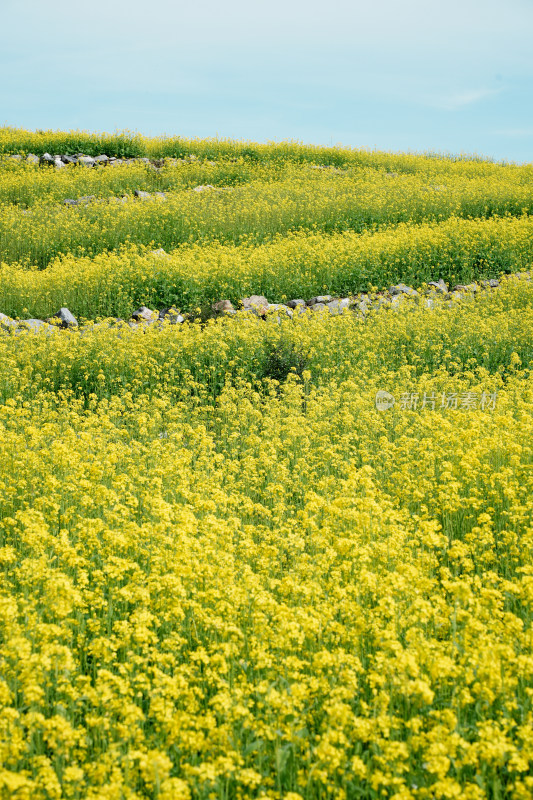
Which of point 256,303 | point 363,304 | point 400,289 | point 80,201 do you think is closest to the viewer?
point 256,303

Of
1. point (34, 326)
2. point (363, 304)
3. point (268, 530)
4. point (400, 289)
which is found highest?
point (400, 289)

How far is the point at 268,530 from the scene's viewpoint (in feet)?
18.7

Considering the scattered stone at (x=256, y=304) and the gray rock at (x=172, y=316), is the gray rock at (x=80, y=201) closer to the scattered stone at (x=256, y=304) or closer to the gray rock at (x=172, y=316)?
the gray rock at (x=172, y=316)

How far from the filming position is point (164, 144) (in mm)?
32281

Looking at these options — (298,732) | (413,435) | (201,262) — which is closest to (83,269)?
(201,262)

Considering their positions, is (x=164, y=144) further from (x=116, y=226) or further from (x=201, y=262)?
(x=201, y=262)

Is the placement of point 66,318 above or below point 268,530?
above

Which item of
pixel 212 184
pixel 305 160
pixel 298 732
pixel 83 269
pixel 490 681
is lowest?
pixel 298 732

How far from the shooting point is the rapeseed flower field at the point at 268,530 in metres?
3.26

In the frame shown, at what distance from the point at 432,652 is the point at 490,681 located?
0.44 m

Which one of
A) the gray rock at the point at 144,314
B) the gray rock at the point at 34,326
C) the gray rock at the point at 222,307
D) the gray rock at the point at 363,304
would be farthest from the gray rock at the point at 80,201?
the gray rock at the point at 363,304

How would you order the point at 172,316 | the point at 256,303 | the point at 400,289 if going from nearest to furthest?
the point at 172,316 → the point at 256,303 → the point at 400,289

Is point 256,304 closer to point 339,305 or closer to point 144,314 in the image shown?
point 339,305

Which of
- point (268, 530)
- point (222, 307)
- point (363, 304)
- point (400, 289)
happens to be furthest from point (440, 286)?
point (268, 530)
